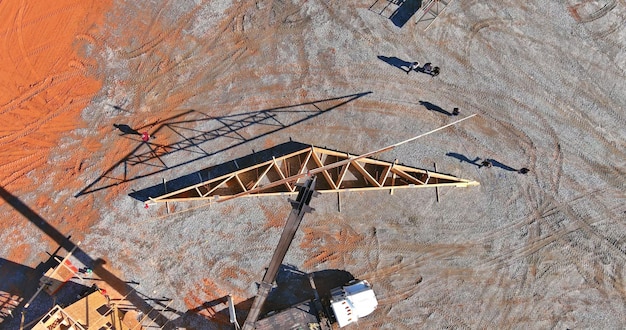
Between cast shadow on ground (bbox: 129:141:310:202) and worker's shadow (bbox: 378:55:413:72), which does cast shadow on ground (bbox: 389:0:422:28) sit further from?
cast shadow on ground (bbox: 129:141:310:202)

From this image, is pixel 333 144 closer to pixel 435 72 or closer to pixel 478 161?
pixel 435 72

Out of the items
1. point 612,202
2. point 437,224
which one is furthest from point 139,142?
point 612,202

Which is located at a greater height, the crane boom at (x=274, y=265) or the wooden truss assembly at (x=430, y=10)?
the wooden truss assembly at (x=430, y=10)

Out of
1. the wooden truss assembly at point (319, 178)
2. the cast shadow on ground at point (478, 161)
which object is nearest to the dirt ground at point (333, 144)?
the cast shadow on ground at point (478, 161)

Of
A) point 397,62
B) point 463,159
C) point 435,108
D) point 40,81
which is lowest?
point 463,159

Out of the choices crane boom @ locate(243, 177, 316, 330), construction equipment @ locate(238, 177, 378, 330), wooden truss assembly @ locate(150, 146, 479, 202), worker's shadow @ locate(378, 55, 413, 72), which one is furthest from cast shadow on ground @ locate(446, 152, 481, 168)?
construction equipment @ locate(238, 177, 378, 330)

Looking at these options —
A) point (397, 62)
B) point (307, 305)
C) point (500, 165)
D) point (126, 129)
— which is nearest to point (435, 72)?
point (397, 62)

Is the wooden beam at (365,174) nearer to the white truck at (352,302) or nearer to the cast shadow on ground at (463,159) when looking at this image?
the cast shadow on ground at (463,159)
